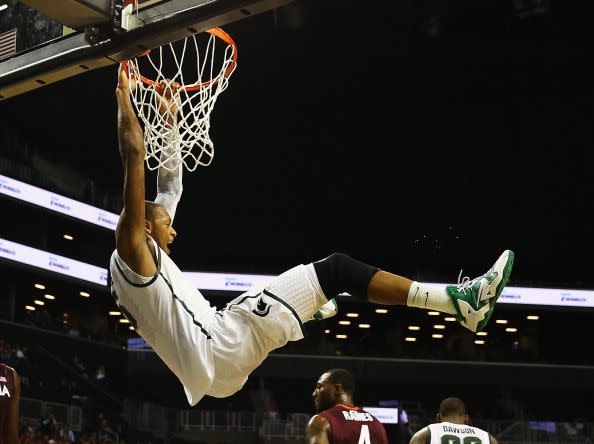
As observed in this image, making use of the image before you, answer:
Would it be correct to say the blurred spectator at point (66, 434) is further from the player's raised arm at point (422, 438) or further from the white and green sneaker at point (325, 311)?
the white and green sneaker at point (325, 311)

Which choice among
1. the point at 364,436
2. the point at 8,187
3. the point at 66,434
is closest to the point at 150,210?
the point at 364,436

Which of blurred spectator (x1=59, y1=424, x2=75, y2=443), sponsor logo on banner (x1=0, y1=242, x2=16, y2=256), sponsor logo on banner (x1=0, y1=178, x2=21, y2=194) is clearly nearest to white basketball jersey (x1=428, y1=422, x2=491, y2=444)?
blurred spectator (x1=59, y1=424, x2=75, y2=443)

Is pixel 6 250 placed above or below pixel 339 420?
above

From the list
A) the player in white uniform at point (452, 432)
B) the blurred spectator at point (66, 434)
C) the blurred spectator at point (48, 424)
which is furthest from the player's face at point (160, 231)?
the blurred spectator at point (66, 434)

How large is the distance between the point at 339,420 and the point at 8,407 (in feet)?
6.73

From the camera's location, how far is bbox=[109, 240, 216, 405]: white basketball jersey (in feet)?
14.9

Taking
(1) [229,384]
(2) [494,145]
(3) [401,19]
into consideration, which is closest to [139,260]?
(1) [229,384]

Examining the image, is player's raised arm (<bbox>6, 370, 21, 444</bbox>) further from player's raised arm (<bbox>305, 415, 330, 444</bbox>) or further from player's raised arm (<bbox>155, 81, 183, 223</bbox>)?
player's raised arm (<bbox>305, 415, 330, 444</bbox>)

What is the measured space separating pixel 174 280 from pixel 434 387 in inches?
731

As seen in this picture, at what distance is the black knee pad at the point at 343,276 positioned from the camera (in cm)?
445

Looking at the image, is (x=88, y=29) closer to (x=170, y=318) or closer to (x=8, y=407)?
(x=170, y=318)

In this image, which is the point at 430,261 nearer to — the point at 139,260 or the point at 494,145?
Answer: the point at 494,145

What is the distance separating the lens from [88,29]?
5.13 metres

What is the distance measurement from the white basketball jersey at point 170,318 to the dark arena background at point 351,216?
10556 millimetres
